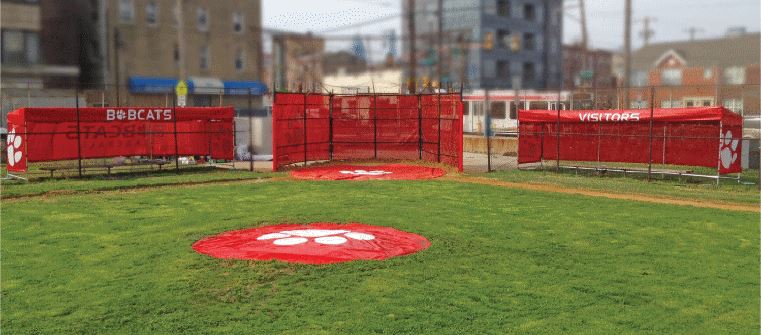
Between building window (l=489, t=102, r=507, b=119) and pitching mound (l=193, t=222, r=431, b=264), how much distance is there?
104ft

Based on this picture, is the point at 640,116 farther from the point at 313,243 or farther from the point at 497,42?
the point at 497,42

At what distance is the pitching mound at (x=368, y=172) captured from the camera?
75.0 feet

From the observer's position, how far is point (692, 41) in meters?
78.6

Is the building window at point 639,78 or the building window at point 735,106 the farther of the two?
the building window at point 639,78

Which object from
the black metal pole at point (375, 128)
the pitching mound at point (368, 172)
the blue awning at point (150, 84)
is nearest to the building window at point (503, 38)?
the blue awning at point (150, 84)

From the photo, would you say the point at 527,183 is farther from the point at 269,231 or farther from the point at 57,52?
the point at 57,52

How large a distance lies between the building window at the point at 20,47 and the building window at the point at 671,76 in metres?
62.8

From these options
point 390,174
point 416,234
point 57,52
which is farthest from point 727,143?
point 57,52

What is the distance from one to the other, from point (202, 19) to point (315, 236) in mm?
47599

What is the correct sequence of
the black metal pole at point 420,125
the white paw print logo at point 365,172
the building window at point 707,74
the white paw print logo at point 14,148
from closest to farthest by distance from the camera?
Result: the white paw print logo at point 14,148, the white paw print logo at point 365,172, the black metal pole at point 420,125, the building window at point 707,74

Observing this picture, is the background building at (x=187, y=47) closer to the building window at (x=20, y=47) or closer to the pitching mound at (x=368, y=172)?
the building window at (x=20, y=47)

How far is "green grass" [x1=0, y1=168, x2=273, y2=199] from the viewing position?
1866cm

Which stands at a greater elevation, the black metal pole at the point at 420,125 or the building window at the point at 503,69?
the building window at the point at 503,69

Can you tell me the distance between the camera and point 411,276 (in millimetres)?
8844
